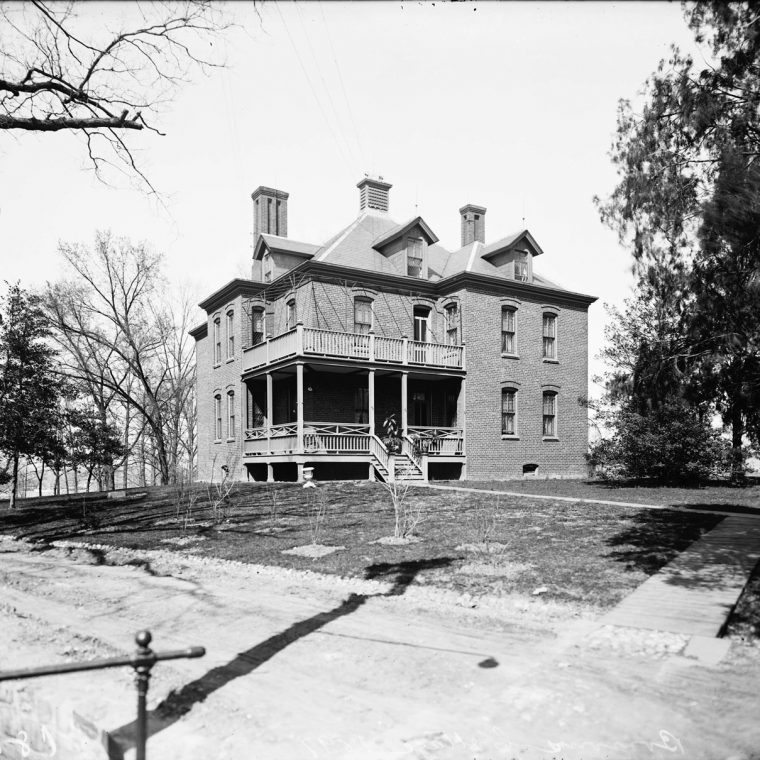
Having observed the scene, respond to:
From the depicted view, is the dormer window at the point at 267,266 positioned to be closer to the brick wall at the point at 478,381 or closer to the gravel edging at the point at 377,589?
the brick wall at the point at 478,381

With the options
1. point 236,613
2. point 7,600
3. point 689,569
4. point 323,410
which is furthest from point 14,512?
point 689,569

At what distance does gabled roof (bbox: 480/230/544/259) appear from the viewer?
95.0 feet

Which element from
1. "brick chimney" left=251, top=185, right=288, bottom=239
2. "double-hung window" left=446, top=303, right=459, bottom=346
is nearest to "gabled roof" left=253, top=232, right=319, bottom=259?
"brick chimney" left=251, top=185, right=288, bottom=239

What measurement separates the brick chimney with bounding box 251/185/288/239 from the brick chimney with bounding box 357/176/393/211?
11.3 ft

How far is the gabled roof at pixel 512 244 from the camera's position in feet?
95.0

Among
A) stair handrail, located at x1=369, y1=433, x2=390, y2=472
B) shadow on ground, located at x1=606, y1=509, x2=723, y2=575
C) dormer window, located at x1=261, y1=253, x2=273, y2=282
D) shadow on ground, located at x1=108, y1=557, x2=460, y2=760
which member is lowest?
shadow on ground, located at x1=108, y1=557, x2=460, y2=760

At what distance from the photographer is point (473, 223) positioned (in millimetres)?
32469

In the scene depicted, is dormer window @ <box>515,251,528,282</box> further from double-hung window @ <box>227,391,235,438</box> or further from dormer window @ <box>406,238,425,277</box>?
double-hung window @ <box>227,391,235,438</box>

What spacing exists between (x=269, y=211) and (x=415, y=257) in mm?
7236

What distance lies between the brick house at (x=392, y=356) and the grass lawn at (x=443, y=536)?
620 cm

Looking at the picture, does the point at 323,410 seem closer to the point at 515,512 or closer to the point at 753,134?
the point at 515,512

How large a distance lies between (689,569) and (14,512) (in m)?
20.0

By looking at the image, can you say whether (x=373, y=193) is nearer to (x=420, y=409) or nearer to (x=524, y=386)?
(x=420, y=409)

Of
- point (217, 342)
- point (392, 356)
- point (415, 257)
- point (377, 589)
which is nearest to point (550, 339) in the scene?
point (415, 257)
